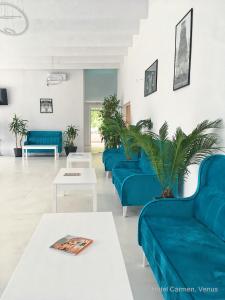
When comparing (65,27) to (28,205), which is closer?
(28,205)

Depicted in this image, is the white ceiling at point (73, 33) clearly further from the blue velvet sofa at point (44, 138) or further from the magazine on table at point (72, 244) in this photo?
the magazine on table at point (72, 244)

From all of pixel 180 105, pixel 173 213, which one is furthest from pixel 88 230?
pixel 180 105

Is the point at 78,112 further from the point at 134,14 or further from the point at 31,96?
the point at 134,14

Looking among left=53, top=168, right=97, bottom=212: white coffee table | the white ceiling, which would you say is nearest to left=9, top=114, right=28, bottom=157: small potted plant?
the white ceiling

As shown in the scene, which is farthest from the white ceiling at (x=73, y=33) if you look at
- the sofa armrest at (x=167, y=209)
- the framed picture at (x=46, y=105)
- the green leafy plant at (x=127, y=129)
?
the sofa armrest at (x=167, y=209)

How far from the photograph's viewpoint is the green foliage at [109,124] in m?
6.77

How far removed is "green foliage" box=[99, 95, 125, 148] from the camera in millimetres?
6772

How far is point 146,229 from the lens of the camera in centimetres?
241

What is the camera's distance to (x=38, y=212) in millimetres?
4270

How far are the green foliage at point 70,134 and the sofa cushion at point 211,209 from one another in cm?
893

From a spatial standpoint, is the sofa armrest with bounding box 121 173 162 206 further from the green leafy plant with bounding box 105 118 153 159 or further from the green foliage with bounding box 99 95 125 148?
the green foliage with bounding box 99 95 125 148

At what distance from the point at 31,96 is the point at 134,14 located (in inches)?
272

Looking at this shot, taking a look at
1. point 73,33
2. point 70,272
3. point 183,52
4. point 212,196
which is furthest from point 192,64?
point 73,33

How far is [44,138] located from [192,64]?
8493 mm
